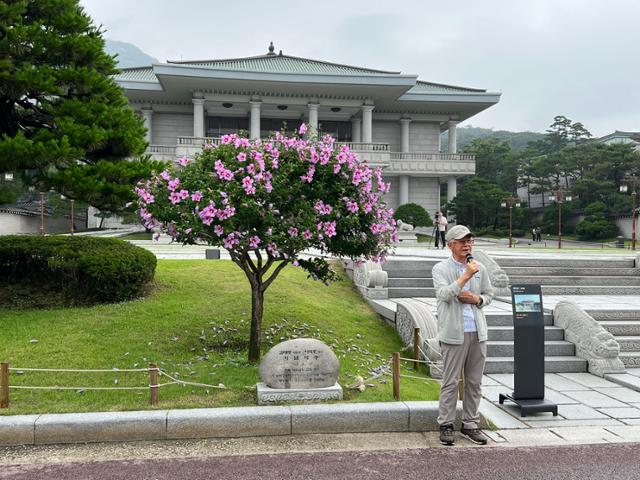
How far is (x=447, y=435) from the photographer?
485 centimetres

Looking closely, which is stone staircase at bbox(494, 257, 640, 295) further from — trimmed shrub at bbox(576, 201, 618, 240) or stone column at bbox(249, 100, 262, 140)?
trimmed shrub at bbox(576, 201, 618, 240)

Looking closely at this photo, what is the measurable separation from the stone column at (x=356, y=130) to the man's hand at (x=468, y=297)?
125 feet

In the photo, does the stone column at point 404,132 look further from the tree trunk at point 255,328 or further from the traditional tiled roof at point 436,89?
the tree trunk at point 255,328

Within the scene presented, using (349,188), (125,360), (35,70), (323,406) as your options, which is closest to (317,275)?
(349,188)

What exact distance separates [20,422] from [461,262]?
15.0 ft

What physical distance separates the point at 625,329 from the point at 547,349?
68.0 inches

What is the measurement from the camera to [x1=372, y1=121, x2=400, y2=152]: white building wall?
43.8 m

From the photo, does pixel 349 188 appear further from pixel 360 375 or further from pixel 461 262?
pixel 360 375

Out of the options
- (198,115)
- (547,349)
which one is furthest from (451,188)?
(547,349)

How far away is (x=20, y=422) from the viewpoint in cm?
482

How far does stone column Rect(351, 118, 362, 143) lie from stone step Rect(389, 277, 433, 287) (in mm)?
31697

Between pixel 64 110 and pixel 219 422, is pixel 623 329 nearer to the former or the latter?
pixel 219 422

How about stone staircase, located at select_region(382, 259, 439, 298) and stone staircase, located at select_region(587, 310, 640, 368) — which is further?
A: stone staircase, located at select_region(382, 259, 439, 298)

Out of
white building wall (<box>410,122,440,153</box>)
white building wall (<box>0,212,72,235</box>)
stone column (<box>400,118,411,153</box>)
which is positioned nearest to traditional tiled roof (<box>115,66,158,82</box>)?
white building wall (<box>0,212,72,235</box>)
